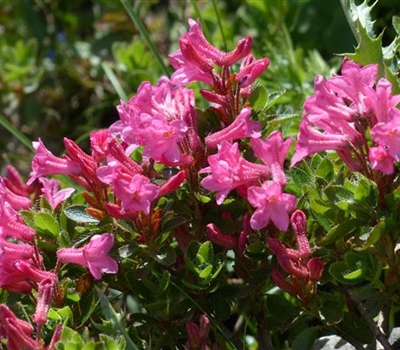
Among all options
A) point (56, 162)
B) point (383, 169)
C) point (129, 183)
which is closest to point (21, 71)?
point (56, 162)

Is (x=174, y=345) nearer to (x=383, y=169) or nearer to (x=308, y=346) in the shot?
(x=308, y=346)

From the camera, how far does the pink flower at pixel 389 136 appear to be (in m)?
1.31

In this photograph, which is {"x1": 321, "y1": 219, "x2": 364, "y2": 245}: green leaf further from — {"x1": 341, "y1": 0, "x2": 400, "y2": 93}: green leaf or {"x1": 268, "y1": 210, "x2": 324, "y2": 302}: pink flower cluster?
{"x1": 341, "y1": 0, "x2": 400, "y2": 93}: green leaf

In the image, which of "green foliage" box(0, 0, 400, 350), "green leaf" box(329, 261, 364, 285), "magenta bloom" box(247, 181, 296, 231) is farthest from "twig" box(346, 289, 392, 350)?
"magenta bloom" box(247, 181, 296, 231)

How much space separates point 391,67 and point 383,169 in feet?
1.44

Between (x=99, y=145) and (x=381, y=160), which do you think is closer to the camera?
(x=381, y=160)

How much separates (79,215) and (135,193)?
0.61 feet

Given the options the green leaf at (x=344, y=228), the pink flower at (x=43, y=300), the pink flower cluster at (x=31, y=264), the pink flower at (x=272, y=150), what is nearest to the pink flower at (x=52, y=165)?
the pink flower cluster at (x=31, y=264)

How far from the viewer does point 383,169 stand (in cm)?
131

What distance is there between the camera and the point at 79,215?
1.53m

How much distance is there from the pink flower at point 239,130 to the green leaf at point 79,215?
0.26 metres

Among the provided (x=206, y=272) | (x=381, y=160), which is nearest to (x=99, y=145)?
(x=206, y=272)

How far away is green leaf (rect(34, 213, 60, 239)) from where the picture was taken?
4.94 ft

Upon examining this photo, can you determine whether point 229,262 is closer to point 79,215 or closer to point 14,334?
point 79,215
